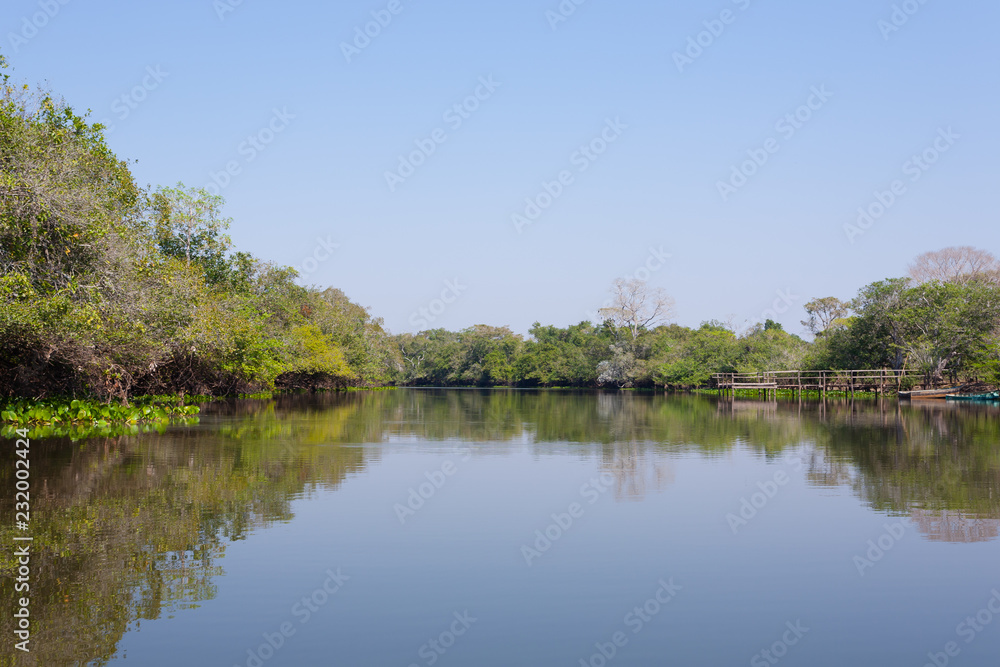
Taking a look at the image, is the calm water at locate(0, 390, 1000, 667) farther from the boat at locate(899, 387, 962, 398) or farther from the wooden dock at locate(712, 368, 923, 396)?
the wooden dock at locate(712, 368, 923, 396)

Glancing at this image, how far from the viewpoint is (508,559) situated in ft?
30.5

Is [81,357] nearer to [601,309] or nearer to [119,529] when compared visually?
[119,529]

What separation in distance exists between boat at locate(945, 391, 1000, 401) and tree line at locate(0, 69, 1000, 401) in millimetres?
848

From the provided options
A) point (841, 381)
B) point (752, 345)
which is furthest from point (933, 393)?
point (752, 345)

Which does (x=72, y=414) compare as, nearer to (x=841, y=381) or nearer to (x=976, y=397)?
(x=976, y=397)

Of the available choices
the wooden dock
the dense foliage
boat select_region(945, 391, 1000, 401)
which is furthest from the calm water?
the wooden dock

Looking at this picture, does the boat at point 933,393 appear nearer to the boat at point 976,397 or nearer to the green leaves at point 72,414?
the boat at point 976,397

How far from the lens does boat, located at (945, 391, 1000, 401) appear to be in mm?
45750

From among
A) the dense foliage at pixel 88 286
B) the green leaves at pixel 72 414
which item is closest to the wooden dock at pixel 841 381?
the dense foliage at pixel 88 286

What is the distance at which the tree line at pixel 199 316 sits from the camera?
19.7 metres

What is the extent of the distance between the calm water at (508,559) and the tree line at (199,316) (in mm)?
4647

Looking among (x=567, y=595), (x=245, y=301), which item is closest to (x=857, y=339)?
(x=245, y=301)

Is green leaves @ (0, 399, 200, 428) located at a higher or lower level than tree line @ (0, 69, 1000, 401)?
lower

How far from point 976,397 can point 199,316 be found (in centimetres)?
4260
